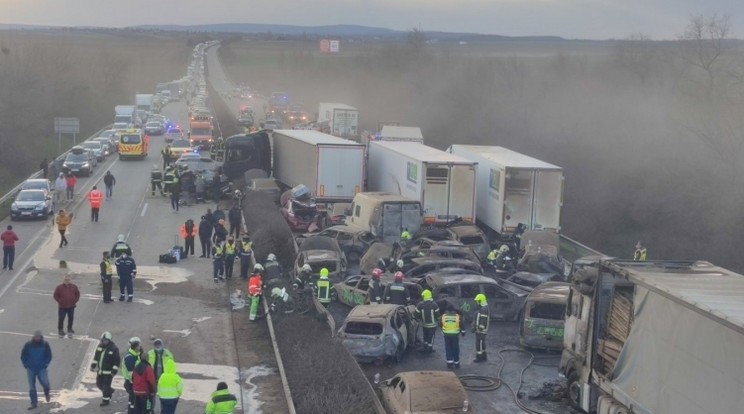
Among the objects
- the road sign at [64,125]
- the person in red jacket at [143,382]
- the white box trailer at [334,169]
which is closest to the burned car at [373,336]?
the person in red jacket at [143,382]

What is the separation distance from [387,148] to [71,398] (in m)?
22.0

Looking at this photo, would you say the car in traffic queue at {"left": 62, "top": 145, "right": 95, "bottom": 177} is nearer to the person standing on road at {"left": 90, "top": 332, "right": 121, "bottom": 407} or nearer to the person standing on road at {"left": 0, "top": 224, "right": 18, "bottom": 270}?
the person standing on road at {"left": 0, "top": 224, "right": 18, "bottom": 270}

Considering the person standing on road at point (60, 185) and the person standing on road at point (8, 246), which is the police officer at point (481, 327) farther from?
the person standing on road at point (60, 185)

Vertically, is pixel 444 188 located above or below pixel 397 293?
above

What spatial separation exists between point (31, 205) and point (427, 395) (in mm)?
24473

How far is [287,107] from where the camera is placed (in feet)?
314

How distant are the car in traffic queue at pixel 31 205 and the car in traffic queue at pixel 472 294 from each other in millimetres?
17640

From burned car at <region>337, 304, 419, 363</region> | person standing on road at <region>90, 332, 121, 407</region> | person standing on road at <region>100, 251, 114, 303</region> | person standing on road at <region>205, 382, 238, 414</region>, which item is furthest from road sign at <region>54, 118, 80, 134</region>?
person standing on road at <region>205, 382, 238, 414</region>

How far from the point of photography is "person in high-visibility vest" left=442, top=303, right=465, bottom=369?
60.7 feet

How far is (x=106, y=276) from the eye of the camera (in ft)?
73.8

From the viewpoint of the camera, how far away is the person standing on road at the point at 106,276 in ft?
73.4

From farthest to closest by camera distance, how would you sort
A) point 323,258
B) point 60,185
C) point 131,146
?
point 131,146
point 60,185
point 323,258

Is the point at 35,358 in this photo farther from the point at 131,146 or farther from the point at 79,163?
the point at 131,146

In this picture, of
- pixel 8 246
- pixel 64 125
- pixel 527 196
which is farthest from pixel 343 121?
pixel 8 246
